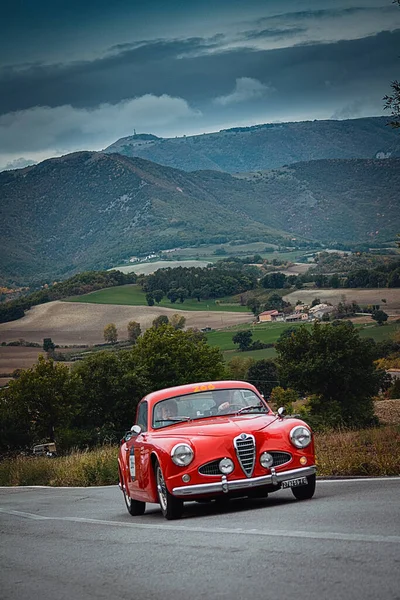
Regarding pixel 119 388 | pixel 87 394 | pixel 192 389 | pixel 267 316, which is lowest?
pixel 87 394

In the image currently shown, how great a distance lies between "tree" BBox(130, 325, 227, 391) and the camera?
93000mm

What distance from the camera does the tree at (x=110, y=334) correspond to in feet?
540

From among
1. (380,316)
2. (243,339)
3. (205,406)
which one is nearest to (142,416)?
(205,406)

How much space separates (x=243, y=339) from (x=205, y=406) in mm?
129046

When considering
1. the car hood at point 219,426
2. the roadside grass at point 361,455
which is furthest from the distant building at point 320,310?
the car hood at point 219,426

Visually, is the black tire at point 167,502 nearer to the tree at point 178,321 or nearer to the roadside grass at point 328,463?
the roadside grass at point 328,463

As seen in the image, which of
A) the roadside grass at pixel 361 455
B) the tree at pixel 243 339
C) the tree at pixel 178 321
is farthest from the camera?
the tree at pixel 178 321

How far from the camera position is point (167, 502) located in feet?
37.4

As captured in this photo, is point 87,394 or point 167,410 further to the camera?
point 87,394

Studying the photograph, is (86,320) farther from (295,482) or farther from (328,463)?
(295,482)

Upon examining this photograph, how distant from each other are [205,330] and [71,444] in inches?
2994

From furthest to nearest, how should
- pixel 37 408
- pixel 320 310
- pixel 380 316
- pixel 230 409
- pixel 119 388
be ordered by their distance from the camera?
pixel 320 310, pixel 380 316, pixel 119 388, pixel 37 408, pixel 230 409

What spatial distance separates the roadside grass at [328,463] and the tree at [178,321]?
443ft

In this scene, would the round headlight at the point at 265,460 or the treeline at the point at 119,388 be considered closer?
the round headlight at the point at 265,460
